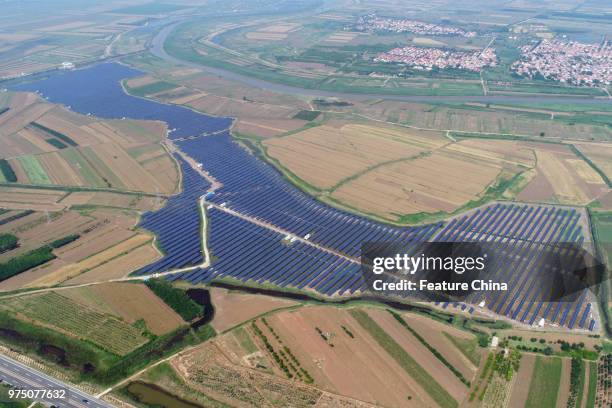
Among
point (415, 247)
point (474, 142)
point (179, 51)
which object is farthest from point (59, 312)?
point (179, 51)

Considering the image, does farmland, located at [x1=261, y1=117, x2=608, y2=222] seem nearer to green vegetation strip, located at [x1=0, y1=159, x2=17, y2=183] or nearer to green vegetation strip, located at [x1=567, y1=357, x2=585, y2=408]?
green vegetation strip, located at [x1=567, y1=357, x2=585, y2=408]

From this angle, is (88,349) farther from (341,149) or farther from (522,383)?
(341,149)

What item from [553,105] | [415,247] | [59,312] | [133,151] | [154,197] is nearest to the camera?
[59,312]

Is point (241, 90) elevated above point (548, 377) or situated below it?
above

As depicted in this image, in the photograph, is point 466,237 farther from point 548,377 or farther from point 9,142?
point 9,142

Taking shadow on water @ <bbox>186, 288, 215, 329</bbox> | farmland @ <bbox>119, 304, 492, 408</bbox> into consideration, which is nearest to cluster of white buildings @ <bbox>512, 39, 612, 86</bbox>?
farmland @ <bbox>119, 304, 492, 408</bbox>

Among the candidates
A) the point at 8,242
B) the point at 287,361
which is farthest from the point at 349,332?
the point at 8,242

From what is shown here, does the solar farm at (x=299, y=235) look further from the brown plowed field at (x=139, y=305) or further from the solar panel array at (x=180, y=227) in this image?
the brown plowed field at (x=139, y=305)

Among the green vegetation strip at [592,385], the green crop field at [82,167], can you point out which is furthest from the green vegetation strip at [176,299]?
the green vegetation strip at [592,385]
